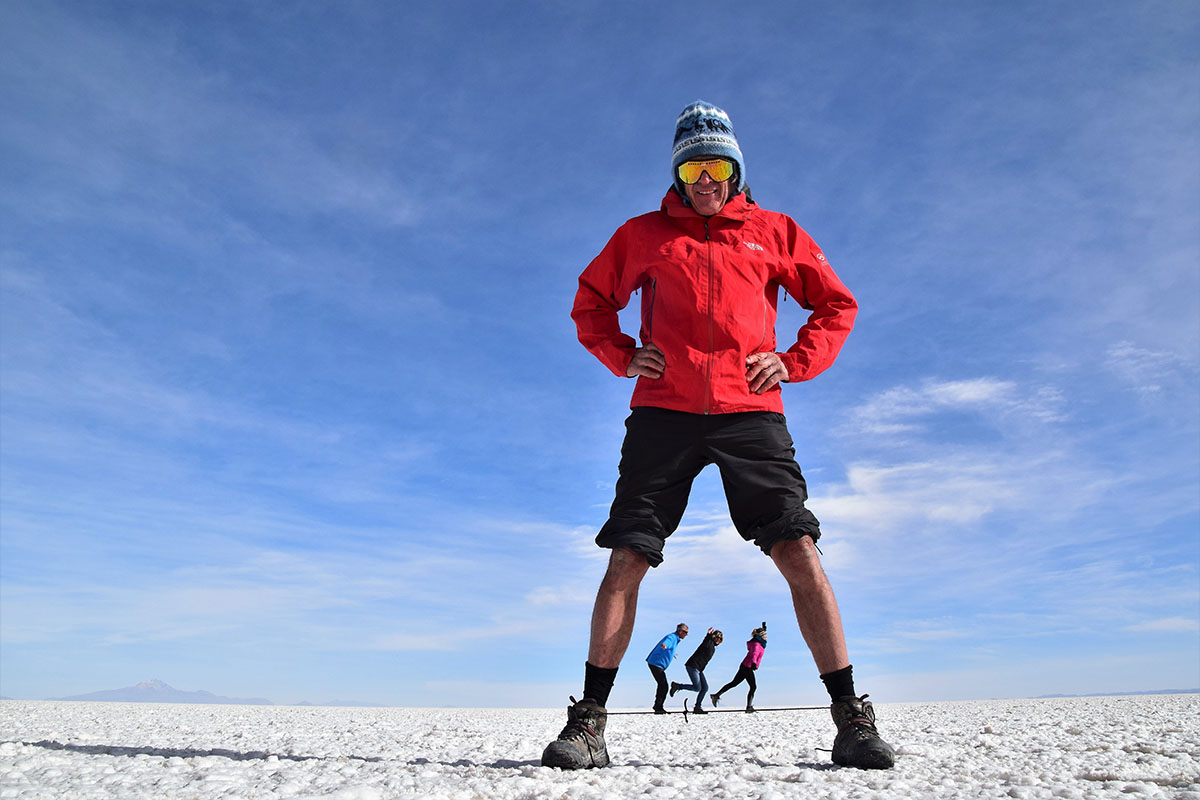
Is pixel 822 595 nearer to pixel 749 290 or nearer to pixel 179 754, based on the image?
pixel 749 290

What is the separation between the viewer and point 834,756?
9.27 feet

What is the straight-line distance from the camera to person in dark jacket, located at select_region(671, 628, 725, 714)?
12.2 metres

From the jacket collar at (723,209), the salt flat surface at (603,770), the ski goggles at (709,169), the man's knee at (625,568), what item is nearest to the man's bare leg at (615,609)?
the man's knee at (625,568)

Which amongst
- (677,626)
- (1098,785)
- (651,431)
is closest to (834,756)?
(1098,785)

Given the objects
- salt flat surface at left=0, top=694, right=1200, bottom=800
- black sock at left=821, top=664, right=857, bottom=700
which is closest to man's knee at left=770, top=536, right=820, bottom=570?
black sock at left=821, top=664, right=857, bottom=700

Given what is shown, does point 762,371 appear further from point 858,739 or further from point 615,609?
point 858,739

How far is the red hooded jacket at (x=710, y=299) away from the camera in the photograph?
3.23 meters

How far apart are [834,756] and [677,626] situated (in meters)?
Answer: 9.86

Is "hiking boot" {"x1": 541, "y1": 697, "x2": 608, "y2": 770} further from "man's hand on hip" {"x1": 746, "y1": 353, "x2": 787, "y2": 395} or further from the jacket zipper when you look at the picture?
"man's hand on hip" {"x1": 746, "y1": 353, "x2": 787, "y2": 395}

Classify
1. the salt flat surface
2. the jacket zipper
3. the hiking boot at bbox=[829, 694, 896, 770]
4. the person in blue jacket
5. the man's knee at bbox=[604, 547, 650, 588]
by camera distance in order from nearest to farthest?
1. the salt flat surface
2. the hiking boot at bbox=[829, 694, 896, 770]
3. the man's knee at bbox=[604, 547, 650, 588]
4. the jacket zipper
5. the person in blue jacket

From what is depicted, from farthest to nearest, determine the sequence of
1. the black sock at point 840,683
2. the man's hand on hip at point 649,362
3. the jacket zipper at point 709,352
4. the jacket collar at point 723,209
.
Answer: the jacket collar at point 723,209
the man's hand on hip at point 649,362
the jacket zipper at point 709,352
the black sock at point 840,683

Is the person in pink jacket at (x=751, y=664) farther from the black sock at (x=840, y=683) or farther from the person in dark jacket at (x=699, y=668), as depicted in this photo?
the black sock at (x=840, y=683)

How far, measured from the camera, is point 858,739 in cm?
274

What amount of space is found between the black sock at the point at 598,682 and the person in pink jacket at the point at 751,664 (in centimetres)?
1025
